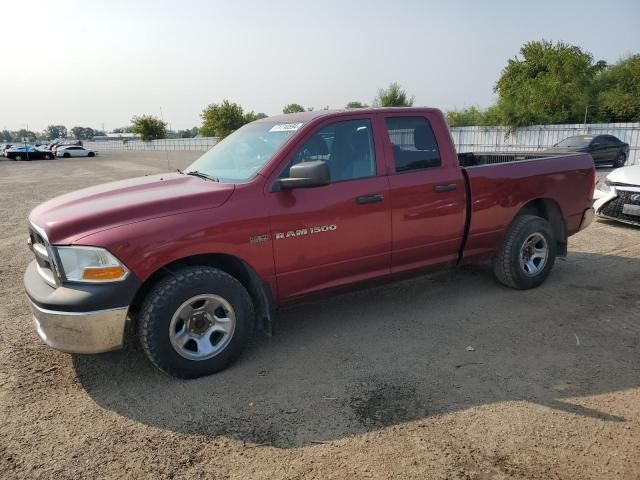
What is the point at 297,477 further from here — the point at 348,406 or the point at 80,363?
the point at 80,363

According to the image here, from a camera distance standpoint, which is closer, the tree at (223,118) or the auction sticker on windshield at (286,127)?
the auction sticker on windshield at (286,127)

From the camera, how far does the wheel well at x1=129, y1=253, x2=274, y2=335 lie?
3.35 m

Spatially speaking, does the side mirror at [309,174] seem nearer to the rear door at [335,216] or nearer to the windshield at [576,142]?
the rear door at [335,216]

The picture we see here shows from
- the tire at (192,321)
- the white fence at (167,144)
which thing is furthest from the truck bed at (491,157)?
the white fence at (167,144)

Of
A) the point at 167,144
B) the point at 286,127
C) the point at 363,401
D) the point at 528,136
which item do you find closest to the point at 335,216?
the point at 286,127

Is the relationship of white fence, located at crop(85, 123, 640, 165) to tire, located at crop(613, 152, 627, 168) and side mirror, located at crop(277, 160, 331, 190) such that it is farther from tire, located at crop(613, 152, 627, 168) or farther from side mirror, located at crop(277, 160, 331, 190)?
side mirror, located at crop(277, 160, 331, 190)

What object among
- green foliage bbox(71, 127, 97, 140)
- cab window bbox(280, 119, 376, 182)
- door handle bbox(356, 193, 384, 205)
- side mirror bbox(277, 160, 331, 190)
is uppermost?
green foliage bbox(71, 127, 97, 140)

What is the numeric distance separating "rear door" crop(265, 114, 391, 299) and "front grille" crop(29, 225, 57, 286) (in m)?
1.51

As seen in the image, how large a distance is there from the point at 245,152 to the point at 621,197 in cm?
648

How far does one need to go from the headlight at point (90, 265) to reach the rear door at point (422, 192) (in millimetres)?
2222

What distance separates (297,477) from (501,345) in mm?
2148

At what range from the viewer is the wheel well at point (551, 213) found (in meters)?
5.21

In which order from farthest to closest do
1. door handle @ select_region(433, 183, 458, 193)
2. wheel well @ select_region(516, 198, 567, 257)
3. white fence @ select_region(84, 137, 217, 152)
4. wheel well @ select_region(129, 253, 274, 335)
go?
1. white fence @ select_region(84, 137, 217, 152)
2. wheel well @ select_region(516, 198, 567, 257)
3. door handle @ select_region(433, 183, 458, 193)
4. wheel well @ select_region(129, 253, 274, 335)

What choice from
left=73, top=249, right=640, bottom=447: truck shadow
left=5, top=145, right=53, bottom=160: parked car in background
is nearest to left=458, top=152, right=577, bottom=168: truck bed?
left=73, top=249, right=640, bottom=447: truck shadow
